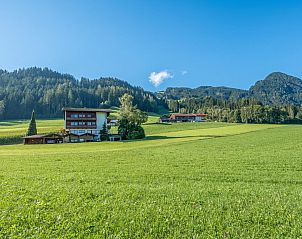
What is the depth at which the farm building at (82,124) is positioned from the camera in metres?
74.8

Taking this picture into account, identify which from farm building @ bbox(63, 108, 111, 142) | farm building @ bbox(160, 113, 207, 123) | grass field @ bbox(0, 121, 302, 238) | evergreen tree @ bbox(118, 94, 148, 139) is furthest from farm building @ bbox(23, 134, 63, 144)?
farm building @ bbox(160, 113, 207, 123)

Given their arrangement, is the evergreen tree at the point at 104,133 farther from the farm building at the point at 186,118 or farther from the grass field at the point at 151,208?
the farm building at the point at 186,118

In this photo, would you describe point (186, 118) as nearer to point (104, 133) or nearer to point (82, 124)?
point (104, 133)

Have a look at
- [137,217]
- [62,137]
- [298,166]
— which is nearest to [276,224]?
[137,217]

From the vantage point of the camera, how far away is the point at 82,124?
76.3 meters

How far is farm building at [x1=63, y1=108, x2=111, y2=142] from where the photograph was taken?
74.8 m

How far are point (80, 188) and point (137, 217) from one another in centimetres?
530

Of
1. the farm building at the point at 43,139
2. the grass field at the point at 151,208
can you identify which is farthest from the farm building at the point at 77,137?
the grass field at the point at 151,208

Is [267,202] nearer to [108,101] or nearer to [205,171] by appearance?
[205,171]

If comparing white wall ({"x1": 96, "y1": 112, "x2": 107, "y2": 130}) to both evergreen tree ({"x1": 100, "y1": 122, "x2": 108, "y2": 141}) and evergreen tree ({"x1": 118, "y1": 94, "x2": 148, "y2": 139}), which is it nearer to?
evergreen tree ({"x1": 100, "y1": 122, "x2": 108, "y2": 141})

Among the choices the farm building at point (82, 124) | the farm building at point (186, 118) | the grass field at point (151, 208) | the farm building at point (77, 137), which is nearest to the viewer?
the grass field at point (151, 208)

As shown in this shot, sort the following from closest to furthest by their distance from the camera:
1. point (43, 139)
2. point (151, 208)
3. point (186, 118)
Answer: point (151, 208), point (43, 139), point (186, 118)

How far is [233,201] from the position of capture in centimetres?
1024

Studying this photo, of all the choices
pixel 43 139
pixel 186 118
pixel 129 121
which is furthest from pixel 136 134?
pixel 186 118
